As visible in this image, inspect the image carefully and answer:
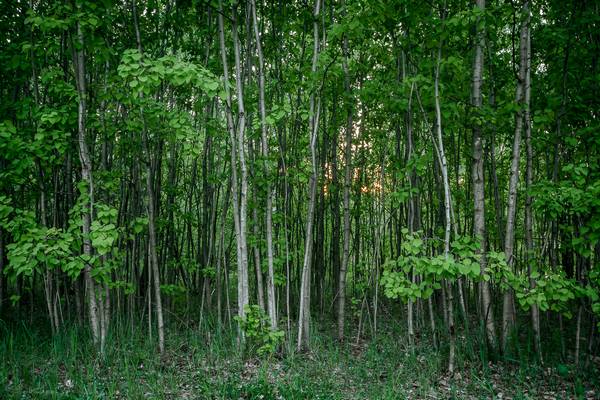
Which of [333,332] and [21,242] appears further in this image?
[333,332]

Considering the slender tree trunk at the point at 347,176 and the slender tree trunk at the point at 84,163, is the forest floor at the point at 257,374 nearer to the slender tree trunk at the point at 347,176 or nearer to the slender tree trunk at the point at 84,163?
the slender tree trunk at the point at 84,163

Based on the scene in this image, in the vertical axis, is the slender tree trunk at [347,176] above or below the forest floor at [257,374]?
above

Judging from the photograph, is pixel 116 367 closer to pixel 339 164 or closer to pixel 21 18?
pixel 21 18

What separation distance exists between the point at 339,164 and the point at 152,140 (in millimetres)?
3699

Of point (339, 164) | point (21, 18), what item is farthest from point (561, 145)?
point (21, 18)

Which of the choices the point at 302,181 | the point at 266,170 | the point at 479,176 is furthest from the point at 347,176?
the point at 479,176

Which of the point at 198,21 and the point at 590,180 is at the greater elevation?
the point at 198,21

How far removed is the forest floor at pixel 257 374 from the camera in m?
3.81

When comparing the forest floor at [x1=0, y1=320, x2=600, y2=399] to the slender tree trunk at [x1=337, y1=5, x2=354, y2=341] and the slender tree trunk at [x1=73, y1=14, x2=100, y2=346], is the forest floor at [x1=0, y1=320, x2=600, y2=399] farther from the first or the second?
the slender tree trunk at [x1=337, y1=5, x2=354, y2=341]

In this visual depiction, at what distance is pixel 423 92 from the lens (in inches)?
189

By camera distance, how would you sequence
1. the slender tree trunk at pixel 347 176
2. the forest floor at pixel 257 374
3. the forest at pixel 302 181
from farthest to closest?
the slender tree trunk at pixel 347 176 → the forest at pixel 302 181 → the forest floor at pixel 257 374

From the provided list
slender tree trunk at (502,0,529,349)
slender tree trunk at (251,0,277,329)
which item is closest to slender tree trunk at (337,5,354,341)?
slender tree trunk at (251,0,277,329)

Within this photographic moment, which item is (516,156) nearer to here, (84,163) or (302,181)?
(302,181)

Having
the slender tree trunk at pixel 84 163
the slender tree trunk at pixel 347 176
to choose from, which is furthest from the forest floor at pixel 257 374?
the slender tree trunk at pixel 347 176
